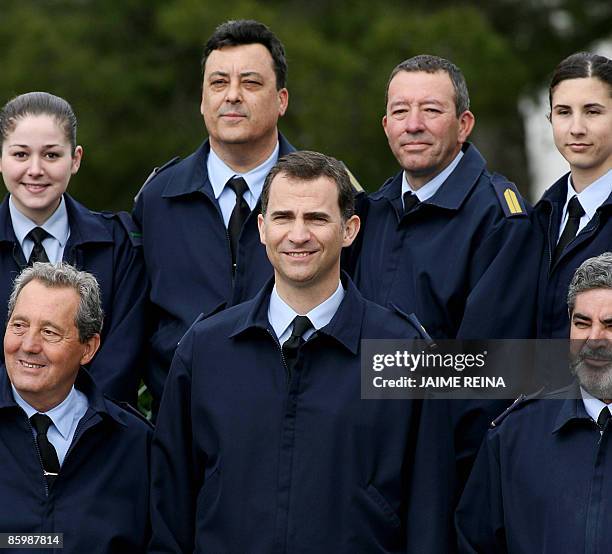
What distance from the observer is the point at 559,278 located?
5.84 meters

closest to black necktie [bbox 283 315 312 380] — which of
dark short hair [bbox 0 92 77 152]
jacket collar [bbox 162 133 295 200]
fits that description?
jacket collar [bbox 162 133 295 200]

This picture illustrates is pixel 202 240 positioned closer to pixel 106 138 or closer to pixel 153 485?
pixel 153 485

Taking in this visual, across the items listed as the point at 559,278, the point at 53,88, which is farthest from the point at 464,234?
the point at 53,88

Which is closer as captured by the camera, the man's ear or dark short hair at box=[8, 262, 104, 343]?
the man's ear

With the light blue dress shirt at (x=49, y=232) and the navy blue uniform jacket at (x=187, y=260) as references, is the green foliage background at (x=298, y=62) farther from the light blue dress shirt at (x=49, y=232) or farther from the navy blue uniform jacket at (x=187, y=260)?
the light blue dress shirt at (x=49, y=232)

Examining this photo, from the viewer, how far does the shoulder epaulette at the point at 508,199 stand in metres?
6.05

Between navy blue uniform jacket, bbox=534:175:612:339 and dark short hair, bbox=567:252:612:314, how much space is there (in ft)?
1.15

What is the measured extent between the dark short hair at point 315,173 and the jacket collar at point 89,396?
96 cm

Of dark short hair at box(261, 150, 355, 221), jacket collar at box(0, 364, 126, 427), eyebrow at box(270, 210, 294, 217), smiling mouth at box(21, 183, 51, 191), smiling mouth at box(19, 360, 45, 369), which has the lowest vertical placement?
jacket collar at box(0, 364, 126, 427)

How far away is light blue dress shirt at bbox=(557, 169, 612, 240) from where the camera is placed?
5.89 metres

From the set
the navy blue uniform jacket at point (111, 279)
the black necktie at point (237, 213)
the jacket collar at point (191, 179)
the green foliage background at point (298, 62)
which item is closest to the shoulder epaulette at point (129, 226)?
the navy blue uniform jacket at point (111, 279)

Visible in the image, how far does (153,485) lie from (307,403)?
Result: 2.24ft

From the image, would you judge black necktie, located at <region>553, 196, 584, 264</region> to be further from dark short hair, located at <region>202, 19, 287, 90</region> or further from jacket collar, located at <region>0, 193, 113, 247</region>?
jacket collar, located at <region>0, 193, 113, 247</region>

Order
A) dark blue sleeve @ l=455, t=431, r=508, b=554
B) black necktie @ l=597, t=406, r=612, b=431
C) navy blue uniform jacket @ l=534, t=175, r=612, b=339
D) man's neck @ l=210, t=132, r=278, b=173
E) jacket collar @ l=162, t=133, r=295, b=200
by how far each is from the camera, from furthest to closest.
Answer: man's neck @ l=210, t=132, r=278, b=173, jacket collar @ l=162, t=133, r=295, b=200, navy blue uniform jacket @ l=534, t=175, r=612, b=339, dark blue sleeve @ l=455, t=431, r=508, b=554, black necktie @ l=597, t=406, r=612, b=431
